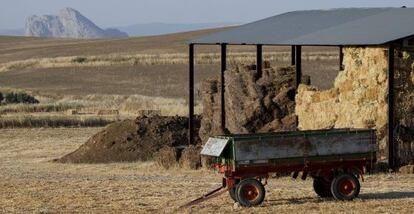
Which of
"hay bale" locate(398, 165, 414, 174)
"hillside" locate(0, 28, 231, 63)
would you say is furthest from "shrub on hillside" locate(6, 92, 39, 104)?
"hillside" locate(0, 28, 231, 63)

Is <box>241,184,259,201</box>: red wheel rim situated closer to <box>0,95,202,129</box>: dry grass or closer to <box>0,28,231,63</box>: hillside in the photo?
<box>0,95,202,129</box>: dry grass

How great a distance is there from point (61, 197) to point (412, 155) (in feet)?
28.7

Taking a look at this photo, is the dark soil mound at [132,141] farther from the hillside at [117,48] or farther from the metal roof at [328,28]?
the hillside at [117,48]

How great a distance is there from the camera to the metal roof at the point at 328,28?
26547 millimetres

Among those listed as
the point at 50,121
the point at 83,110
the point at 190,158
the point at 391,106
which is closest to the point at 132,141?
the point at 190,158

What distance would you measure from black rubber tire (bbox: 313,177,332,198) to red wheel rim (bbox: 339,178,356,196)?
444 mm

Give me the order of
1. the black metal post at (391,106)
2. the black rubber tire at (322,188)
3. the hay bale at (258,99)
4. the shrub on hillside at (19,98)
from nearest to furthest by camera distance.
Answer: the black rubber tire at (322,188), the black metal post at (391,106), the hay bale at (258,99), the shrub on hillside at (19,98)

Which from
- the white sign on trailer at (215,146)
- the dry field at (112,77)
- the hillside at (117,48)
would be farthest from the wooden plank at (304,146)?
the hillside at (117,48)

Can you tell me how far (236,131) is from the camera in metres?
30.0

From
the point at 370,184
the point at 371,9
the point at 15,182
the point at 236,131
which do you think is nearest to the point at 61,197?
the point at 15,182

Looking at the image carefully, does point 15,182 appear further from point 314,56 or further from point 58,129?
point 314,56

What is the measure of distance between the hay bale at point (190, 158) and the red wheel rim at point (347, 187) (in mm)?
8435

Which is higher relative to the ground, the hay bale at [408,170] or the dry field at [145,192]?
the hay bale at [408,170]

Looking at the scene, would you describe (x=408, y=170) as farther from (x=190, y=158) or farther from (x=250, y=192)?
(x=250, y=192)
